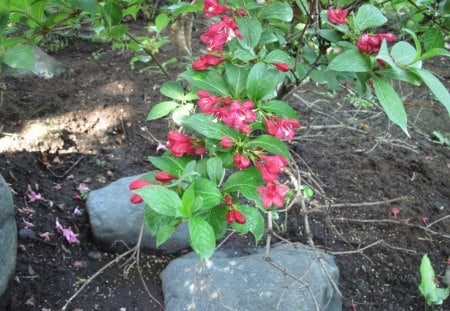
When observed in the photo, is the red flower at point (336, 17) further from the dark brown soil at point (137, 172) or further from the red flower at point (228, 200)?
the dark brown soil at point (137, 172)

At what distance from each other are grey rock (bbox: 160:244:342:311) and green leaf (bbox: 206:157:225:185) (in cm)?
97

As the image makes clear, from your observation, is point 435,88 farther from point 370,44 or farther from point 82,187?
point 82,187

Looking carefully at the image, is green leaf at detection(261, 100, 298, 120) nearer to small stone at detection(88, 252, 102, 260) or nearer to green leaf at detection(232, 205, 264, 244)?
green leaf at detection(232, 205, 264, 244)

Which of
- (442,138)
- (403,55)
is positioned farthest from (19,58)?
(442,138)

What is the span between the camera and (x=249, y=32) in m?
1.09

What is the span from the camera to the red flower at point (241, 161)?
37.9 inches

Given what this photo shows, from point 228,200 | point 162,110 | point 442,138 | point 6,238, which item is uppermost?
point 228,200

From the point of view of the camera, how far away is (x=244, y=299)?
1.90m

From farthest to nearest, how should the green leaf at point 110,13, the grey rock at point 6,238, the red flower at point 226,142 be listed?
the grey rock at point 6,238, the green leaf at point 110,13, the red flower at point 226,142

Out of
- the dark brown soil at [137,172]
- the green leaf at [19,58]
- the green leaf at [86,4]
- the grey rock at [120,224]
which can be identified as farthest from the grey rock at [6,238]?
the green leaf at [86,4]

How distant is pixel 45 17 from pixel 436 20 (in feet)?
3.83

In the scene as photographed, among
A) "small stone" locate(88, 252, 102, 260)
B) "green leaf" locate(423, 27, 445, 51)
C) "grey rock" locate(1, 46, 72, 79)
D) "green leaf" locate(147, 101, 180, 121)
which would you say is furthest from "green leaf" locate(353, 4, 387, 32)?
"grey rock" locate(1, 46, 72, 79)

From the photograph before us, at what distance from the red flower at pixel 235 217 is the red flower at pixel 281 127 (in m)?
0.19

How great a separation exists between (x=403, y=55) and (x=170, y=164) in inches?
20.9
